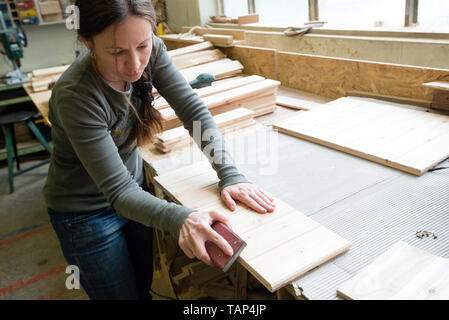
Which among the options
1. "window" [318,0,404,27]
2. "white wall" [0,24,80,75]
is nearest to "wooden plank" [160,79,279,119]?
"window" [318,0,404,27]

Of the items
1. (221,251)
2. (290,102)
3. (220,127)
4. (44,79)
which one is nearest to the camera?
(221,251)

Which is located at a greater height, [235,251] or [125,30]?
[125,30]

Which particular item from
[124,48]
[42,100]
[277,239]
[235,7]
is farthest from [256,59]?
[235,7]

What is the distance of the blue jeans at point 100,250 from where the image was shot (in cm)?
137

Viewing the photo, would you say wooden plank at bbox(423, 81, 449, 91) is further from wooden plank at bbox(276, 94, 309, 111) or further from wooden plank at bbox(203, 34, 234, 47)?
wooden plank at bbox(203, 34, 234, 47)

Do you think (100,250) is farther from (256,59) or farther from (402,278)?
(256,59)

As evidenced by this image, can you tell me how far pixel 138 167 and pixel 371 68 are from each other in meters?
1.48

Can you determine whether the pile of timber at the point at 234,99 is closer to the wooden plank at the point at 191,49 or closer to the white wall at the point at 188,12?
the wooden plank at the point at 191,49

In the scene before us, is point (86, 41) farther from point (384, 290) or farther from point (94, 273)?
point (384, 290)

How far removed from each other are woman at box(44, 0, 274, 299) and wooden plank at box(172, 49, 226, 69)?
5.54 ft

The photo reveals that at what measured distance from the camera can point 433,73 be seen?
186 cm

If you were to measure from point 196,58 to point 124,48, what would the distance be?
2.17m

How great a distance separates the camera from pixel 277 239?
1.06 meters
